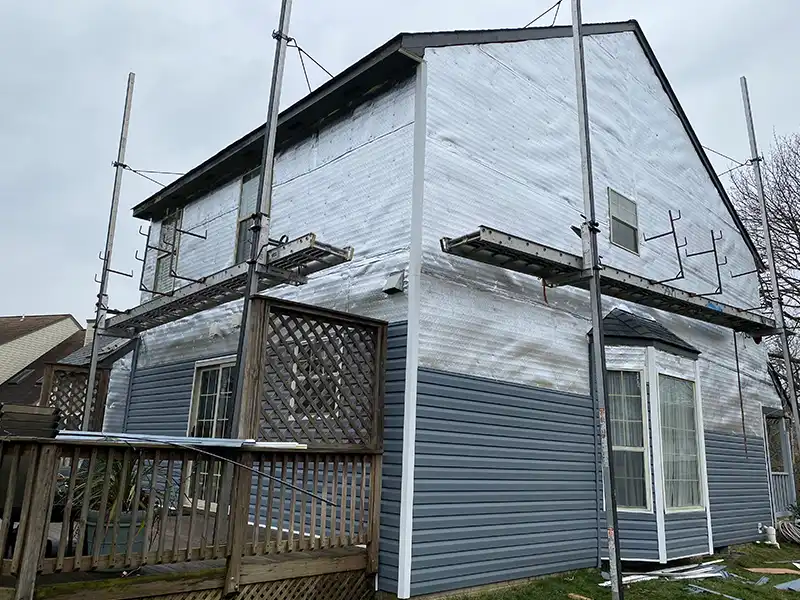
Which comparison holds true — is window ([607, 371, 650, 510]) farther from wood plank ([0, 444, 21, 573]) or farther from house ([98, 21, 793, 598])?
wood plank ([0, 444, 21, 573])

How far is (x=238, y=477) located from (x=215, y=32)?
9082 mm

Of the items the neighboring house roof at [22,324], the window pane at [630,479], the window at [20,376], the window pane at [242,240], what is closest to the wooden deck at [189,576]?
the window pane at [630,479]

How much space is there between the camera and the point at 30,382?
24.3 m

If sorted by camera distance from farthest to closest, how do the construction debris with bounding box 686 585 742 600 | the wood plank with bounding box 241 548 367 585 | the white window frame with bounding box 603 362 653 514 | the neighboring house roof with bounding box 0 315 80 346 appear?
the neighboring house roof with bounding box 0 315 80 346 < the white window frame with bounding box 603 362 653 514 < the construction debris with bounding box 686 585 742 600 < the wood plank with bounding box 241 548 367 585

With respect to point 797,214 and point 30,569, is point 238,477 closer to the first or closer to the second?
point 30,569

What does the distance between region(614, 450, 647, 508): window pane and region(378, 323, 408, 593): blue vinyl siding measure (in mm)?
3149

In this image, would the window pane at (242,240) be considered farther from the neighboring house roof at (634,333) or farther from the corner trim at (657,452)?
the corner trim at (657,452)

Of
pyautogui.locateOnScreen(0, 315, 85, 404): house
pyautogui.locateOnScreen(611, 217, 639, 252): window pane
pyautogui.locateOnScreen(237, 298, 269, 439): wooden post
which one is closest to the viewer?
pyautogui.locateOnScreen(237, 298, 269, 439): wooden post

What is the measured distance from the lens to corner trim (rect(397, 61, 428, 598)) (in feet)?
17.9

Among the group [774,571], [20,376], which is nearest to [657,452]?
[774,571]

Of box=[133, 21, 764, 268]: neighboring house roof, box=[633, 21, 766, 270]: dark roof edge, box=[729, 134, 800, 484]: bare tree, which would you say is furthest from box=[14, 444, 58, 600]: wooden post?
box=[729, 134, 800, 484]: bare tree

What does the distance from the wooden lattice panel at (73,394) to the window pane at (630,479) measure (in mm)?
8427

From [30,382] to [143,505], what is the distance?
22.1 m

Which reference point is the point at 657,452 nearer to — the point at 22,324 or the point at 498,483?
the point at 498,483
